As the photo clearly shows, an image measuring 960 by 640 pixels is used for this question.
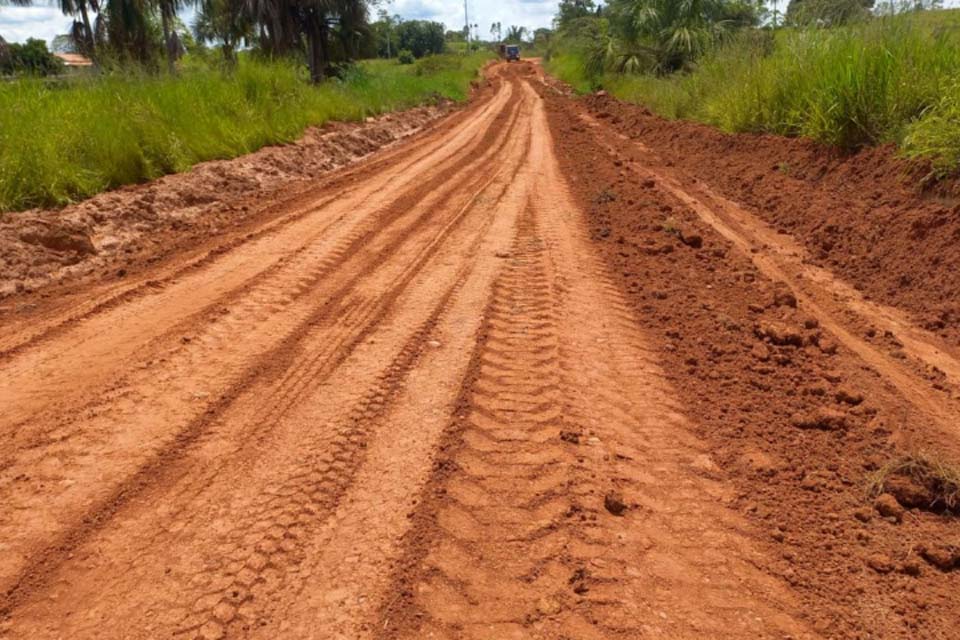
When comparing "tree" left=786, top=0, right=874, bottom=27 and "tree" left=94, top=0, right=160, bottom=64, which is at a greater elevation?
A: "tree" left=94, top=0, right=160, bottom=64

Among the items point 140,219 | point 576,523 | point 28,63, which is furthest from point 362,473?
point 28,63

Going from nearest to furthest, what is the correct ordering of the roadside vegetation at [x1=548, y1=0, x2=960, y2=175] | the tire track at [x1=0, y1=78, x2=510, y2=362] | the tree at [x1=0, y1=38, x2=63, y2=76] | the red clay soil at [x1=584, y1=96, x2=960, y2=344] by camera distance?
the tire track at [x1=0, y1=78, x2=510, y2=362]
the red clay soil at [x1=584, y1=96, x2=960, y2=344]
the roadside vegetation at [x1=548, y1=0, x2=960, y2=175]
the tree at [x1=0, y1=38, x2=63, y2=76]

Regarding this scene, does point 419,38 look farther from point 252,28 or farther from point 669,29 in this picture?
point 669,29

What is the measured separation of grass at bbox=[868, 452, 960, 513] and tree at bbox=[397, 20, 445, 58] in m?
94.1

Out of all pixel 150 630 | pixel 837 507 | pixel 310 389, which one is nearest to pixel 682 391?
pixel 837 507

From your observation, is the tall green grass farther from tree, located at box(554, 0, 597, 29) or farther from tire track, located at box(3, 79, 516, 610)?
tree, located at box(554, 0, 597, 29)

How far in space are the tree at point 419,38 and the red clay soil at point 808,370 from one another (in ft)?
294

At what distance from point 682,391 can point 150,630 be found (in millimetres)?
2864

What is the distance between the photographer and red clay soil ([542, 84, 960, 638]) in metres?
2.36

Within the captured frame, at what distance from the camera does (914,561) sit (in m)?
2.39

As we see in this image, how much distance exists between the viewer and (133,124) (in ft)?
28.0

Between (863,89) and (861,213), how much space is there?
219 centimetres

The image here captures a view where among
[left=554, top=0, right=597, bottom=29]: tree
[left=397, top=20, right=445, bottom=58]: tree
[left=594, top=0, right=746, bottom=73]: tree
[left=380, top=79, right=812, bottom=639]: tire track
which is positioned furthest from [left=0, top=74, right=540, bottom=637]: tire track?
[left=397, top=20, right=445, bottom=58]: tree

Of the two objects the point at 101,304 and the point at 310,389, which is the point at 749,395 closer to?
the point at 310,389
